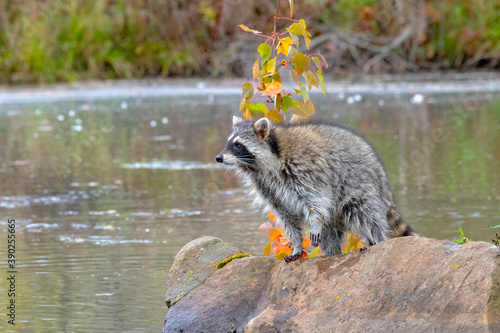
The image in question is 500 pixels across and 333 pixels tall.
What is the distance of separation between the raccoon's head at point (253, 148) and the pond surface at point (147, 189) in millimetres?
987

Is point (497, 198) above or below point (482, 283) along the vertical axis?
below

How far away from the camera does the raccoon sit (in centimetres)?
523

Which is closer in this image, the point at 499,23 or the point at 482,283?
the point at 482,283

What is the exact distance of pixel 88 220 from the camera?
314 inches

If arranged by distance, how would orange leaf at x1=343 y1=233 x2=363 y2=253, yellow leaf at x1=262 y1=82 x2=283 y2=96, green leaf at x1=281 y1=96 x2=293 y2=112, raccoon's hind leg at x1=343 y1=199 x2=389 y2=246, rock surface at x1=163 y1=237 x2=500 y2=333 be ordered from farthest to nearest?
1. green leaf at x1=281 y1=96 x2=293 y2=112
2. yellow leaf at x1=262 y1=82 x2=283 y2=96
3. orange leaf at x1=343 y1=233 x2=363 y2=253
4. raccoon's hind leg at x1=343 y1=199 x2=389 y2=246
5. rock surface at x1=163 y1=237 x2=500 y2=333

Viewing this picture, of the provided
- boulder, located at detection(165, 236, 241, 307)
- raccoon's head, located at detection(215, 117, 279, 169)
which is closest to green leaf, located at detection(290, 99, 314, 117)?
raccoon's head, located at detection(215, 117, 279, 169)

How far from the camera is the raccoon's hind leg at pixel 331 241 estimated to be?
5.51m

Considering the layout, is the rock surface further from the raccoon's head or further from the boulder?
the raccoon's head

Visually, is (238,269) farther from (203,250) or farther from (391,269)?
(391,269)

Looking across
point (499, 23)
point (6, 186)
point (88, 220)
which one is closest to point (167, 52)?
point (499, 23)

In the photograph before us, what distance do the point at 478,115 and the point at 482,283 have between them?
1072 cm

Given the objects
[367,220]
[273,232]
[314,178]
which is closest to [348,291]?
[367,220]

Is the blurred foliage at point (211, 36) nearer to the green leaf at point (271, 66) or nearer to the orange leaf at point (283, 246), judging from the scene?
the green leaf at point (271, 66)

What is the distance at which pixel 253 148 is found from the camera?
528 centimetres
